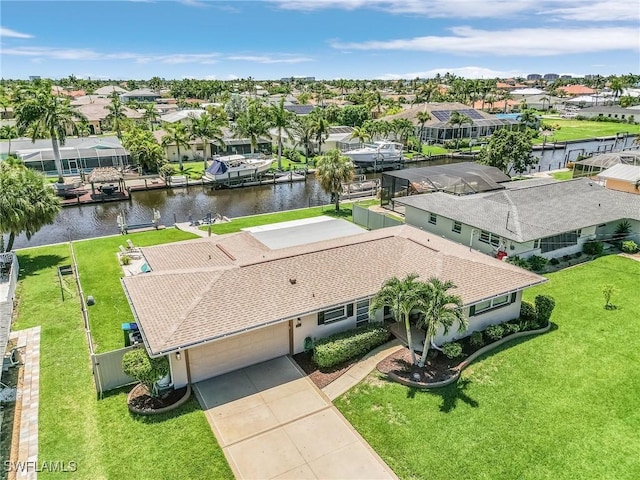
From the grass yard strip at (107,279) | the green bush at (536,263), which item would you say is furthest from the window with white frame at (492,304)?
the grass yard strip at (107,279)

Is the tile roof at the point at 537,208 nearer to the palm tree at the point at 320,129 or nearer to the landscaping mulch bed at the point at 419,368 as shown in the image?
the landscaping mulch bed at the point at 419,368

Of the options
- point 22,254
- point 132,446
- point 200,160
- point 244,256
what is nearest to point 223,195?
point 200,160

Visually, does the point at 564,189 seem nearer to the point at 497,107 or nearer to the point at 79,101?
the point at 497,107

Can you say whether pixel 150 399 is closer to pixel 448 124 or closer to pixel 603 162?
pixel 603 162

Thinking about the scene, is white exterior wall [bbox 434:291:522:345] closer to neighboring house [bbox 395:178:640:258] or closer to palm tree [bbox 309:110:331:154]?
neighboring house [bbox 395:178:640:258]

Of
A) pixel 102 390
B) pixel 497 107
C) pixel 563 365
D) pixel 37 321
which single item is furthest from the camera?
pixel 497 107

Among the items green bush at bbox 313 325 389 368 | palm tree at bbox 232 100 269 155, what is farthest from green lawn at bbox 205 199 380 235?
palm tree at bbox 232 100 269 155
